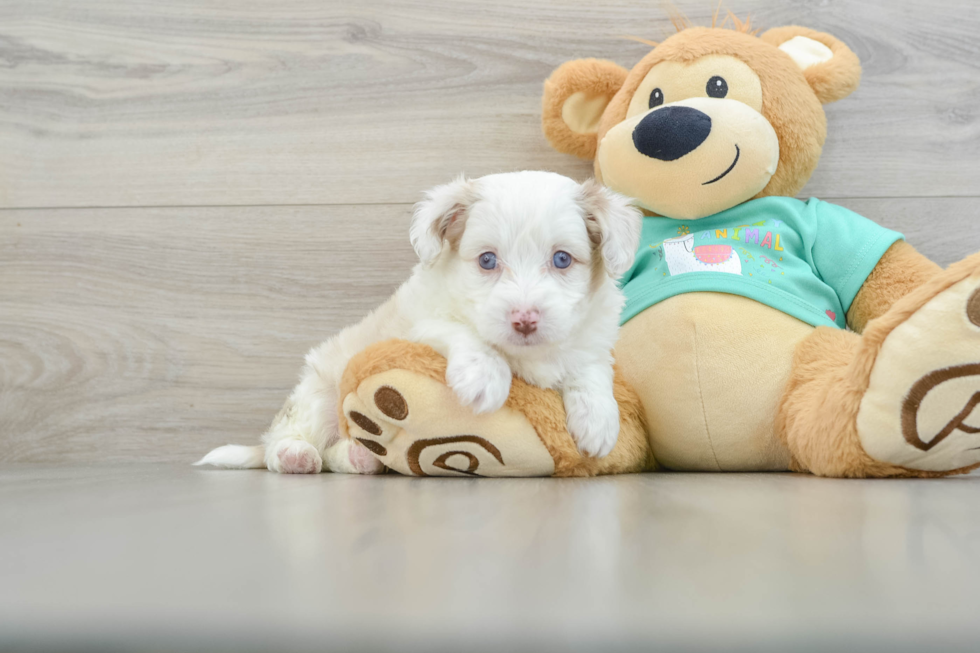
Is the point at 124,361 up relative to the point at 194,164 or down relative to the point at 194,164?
down

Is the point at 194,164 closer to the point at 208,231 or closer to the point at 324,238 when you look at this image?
the point at 208,231

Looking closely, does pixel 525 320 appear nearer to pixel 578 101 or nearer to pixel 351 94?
pixel 578 101

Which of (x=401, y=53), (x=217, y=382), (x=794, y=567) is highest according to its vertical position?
(x=401, y=53)

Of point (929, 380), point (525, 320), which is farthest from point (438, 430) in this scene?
point (929, 380)

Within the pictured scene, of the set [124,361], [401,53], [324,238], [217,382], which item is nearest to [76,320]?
[124,361]

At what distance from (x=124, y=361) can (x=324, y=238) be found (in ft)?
1.90

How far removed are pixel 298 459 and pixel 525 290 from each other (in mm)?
540

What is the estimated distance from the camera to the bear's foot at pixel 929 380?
86 cm

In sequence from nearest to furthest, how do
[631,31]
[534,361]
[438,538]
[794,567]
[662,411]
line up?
[794,567], [438,538], [534,361], [662,411], [631,31]

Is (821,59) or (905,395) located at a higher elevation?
(821,59)

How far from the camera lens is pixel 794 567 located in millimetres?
473

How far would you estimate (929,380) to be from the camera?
0.89 meters

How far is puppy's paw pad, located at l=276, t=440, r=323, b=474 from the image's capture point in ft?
4.11

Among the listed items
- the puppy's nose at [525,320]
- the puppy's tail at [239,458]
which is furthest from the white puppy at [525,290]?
the puppy's tail at [239,458]
